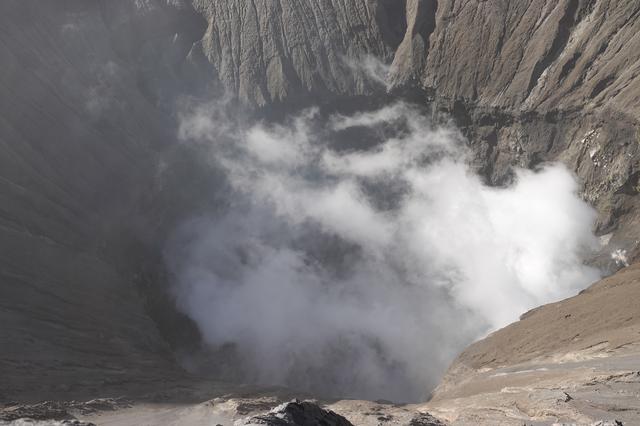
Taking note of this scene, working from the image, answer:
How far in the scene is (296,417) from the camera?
1088 cm

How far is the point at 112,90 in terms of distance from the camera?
141ft

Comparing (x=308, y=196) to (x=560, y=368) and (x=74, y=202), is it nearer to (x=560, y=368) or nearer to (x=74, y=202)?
(x=74, y=202)

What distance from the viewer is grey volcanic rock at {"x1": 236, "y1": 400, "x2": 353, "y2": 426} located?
10.4 meters

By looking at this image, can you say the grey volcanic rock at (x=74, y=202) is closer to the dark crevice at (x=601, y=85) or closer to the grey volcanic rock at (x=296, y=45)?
the grey volcanic rock at (x=296, y=45)

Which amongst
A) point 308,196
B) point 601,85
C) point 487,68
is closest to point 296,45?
point 308,196

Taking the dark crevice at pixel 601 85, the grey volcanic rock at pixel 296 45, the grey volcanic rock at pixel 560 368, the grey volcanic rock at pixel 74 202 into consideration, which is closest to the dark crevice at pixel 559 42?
the dark crevice at pixel 601 85

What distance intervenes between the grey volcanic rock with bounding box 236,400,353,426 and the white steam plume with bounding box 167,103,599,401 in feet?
68.9

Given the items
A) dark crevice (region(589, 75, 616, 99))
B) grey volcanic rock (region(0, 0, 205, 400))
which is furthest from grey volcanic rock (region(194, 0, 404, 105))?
dark crevice (region(589, 75, 616, 99))

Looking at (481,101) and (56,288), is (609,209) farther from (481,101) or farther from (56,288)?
(56,288)

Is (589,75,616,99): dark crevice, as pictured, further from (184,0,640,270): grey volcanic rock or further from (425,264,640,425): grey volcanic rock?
(425,264,640,425): grey volcanic rock

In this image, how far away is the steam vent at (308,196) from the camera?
26.7 metres

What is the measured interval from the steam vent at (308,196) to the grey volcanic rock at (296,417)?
11.2m

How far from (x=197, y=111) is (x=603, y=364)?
33830mm

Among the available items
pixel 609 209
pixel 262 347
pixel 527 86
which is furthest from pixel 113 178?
pixel 609 209
